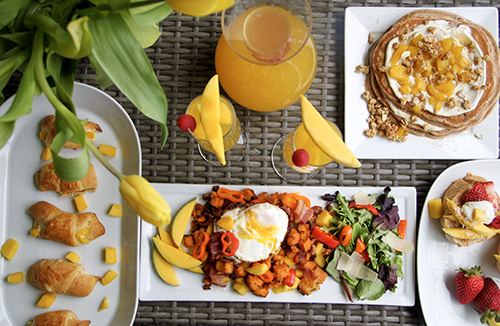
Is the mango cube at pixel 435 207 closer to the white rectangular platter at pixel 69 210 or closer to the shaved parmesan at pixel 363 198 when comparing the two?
the shaved parmesan at pixel 363 198

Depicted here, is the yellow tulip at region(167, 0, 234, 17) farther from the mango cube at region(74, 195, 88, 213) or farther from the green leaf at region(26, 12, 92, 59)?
the mango cube at region(74, 195, 88, 213)

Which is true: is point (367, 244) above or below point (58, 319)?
above

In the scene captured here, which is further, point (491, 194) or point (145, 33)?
point (491, 194)

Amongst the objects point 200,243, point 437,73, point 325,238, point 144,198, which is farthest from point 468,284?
point 144,198

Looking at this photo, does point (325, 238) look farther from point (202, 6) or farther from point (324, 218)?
point (202, 6)

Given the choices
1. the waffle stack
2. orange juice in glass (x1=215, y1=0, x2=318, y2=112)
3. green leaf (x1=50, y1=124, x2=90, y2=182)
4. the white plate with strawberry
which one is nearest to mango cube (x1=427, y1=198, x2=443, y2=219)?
the white plate with strawberry
